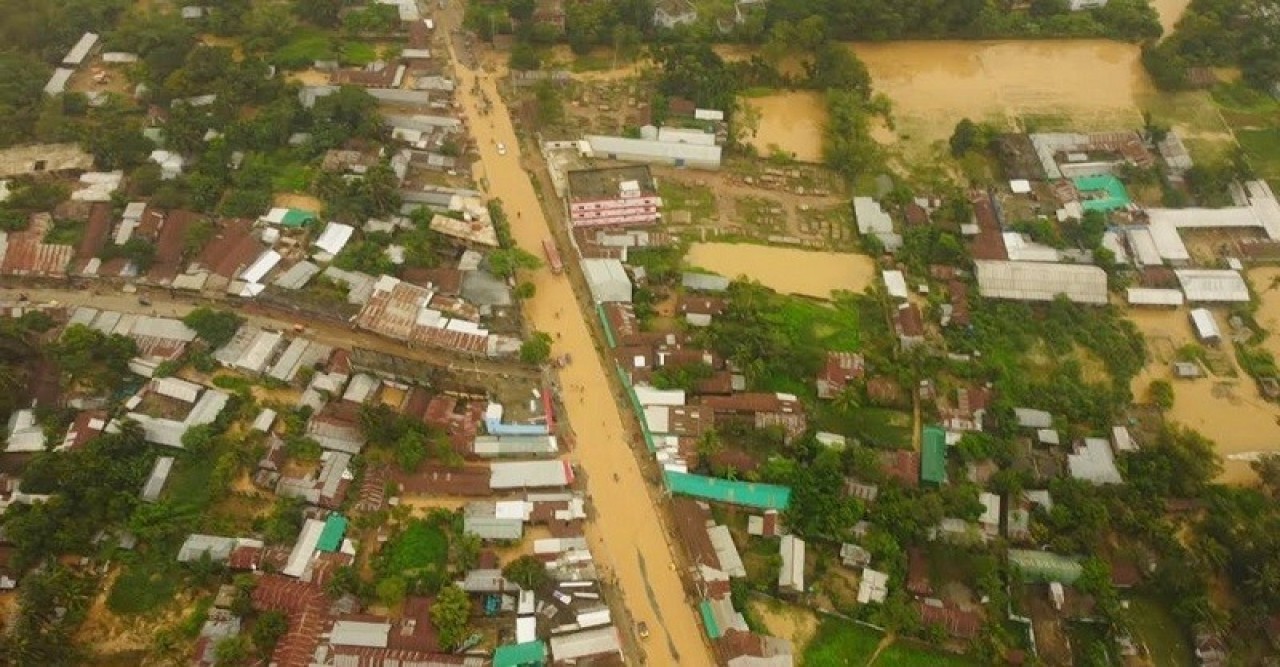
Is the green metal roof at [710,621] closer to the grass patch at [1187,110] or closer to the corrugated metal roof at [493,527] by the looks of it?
the corrugated metal roof at [493,527]

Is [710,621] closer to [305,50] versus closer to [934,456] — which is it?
[934,456]

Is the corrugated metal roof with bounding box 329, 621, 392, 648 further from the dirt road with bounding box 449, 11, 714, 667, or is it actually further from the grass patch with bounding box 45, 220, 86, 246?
the grass patch with bounding box 45, 220, 86, 246

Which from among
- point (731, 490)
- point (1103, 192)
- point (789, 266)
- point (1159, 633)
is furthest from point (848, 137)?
point (1159, 633)

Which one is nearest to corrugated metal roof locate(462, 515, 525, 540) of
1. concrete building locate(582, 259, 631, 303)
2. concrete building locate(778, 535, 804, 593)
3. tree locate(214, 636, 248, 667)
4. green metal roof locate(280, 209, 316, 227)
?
tree locate(214, 636, 248, 667)

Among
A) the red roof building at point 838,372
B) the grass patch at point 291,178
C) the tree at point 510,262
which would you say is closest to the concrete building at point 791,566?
the red roof building at point 838,372

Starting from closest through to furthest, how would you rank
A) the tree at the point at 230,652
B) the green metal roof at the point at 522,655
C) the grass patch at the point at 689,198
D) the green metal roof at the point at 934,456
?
1. the tree at the point at 230,652
2. the green metal roof at the point at 522,655
3. the green metal roof at the point at 934,456
4. the grass patch at the point at 689,198

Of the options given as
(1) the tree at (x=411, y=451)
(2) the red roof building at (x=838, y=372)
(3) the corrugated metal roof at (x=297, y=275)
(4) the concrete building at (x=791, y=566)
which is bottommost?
(4) the concrete building at (x=791, y=566)

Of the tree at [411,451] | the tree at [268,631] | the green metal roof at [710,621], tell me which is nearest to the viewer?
the tree at [268,631]
